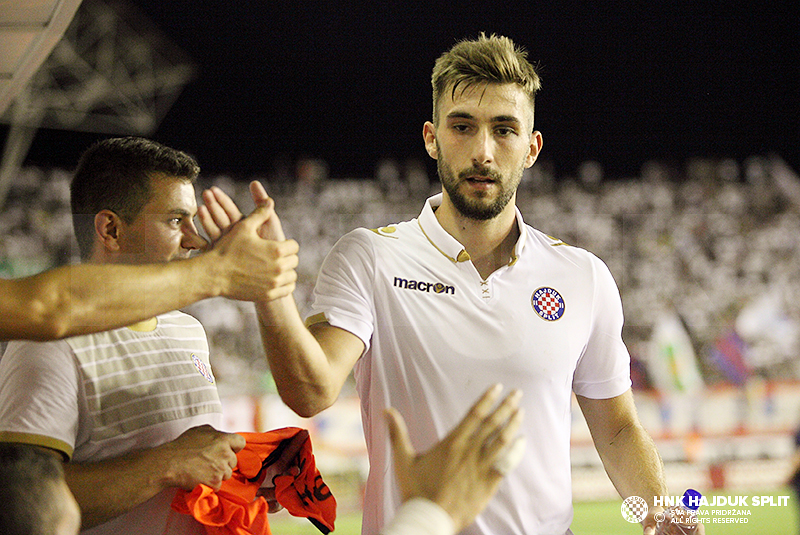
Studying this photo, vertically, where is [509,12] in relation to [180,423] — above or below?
above

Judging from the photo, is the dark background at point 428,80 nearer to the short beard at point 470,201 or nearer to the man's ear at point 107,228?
the short beard at point 470,201

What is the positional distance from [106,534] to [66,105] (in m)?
13.7

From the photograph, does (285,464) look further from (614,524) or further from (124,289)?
(614,524)

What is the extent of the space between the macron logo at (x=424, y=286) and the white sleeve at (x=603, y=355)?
42cm

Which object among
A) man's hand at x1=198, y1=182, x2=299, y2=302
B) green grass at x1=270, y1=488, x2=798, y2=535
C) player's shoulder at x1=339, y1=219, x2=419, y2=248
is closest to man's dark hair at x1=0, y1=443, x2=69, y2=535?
man's hand at x1=198, y1=182, x2=299, y2=302

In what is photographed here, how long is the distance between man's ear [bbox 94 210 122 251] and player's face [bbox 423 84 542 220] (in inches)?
34.6

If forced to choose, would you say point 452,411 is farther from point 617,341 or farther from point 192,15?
point 192,15

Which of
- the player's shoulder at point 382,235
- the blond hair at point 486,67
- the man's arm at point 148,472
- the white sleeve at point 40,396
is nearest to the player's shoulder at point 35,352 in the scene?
the white sleeve at point 40,396

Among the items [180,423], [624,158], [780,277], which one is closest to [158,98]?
[624,158]

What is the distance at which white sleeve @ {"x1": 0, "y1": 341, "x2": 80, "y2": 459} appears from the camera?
58.0 inches

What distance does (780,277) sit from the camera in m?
10.6

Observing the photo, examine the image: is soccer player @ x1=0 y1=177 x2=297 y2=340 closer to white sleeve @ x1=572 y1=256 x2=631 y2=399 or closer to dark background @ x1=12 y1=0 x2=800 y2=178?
white sleeve @ x1=572 y1=256 x2=631 y2=399

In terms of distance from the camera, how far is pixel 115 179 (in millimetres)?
1822

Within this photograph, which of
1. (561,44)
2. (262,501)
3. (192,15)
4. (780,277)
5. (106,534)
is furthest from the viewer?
(192,15)
